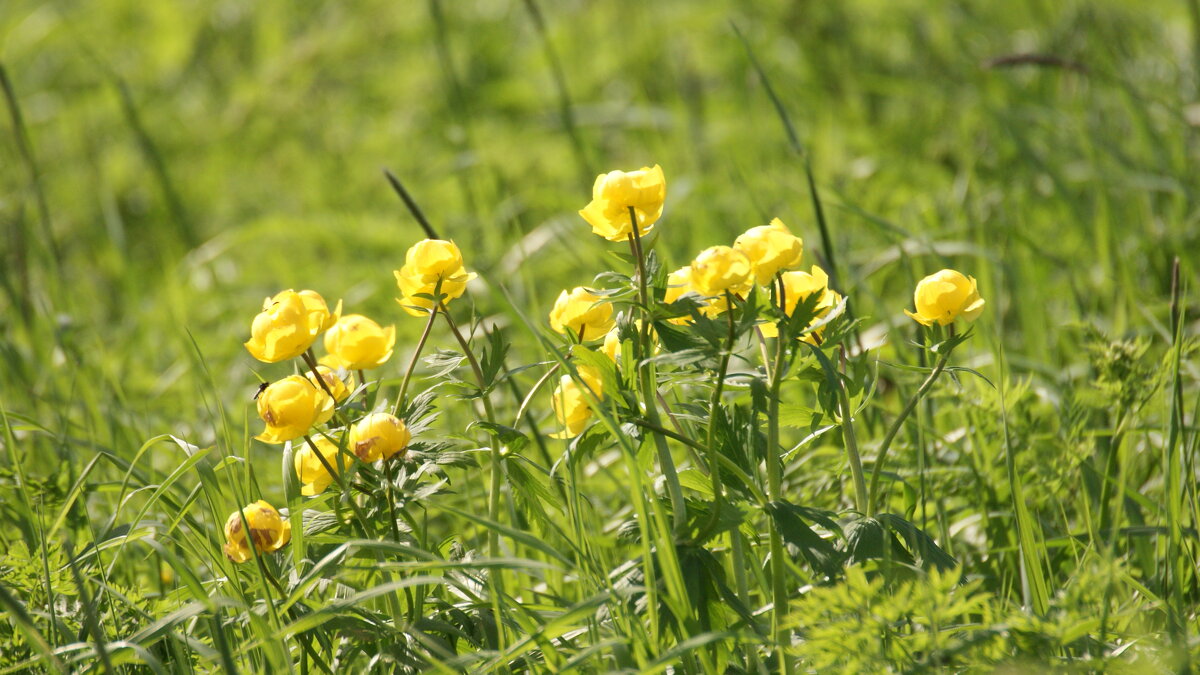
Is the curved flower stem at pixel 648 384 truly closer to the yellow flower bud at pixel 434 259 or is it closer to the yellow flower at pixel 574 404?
the yellow flower at pixel 574 404

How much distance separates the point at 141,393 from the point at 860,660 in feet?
7.33

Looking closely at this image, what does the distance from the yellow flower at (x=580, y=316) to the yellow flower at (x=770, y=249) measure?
8.3 inches

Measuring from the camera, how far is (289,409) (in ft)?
3.47

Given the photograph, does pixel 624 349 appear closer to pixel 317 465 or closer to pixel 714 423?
pixel 714 423

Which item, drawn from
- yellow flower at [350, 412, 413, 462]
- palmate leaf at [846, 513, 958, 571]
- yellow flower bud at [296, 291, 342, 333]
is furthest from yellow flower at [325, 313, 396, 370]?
palmate leaf at [846, 513, 958, 571]

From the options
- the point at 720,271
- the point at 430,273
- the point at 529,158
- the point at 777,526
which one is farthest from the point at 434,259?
the point at 529,158

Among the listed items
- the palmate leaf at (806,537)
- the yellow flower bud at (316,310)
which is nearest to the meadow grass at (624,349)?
the palmate leaf at (806,537)

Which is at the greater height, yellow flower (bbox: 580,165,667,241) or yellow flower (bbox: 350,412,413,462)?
yellow flower (bbox: 580,165,667,241)

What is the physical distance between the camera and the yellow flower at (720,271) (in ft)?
3.24

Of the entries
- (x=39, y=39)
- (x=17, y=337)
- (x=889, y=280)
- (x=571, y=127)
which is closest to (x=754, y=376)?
(x=571, y=127)

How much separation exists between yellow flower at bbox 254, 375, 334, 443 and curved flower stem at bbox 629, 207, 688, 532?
348 millimetres

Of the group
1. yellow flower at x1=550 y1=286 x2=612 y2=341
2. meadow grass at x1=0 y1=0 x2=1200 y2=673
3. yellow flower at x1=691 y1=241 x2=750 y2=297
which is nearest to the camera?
yellow flower at x1=691 y1=241 x2=750 y2=297

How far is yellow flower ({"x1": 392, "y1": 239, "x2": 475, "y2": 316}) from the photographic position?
45.1 inches

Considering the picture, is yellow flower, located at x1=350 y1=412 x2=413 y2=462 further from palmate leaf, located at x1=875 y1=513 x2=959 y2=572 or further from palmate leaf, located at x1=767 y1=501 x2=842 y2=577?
palmate leaf, located at x1=875 y1=513 x2=959 y2=572
